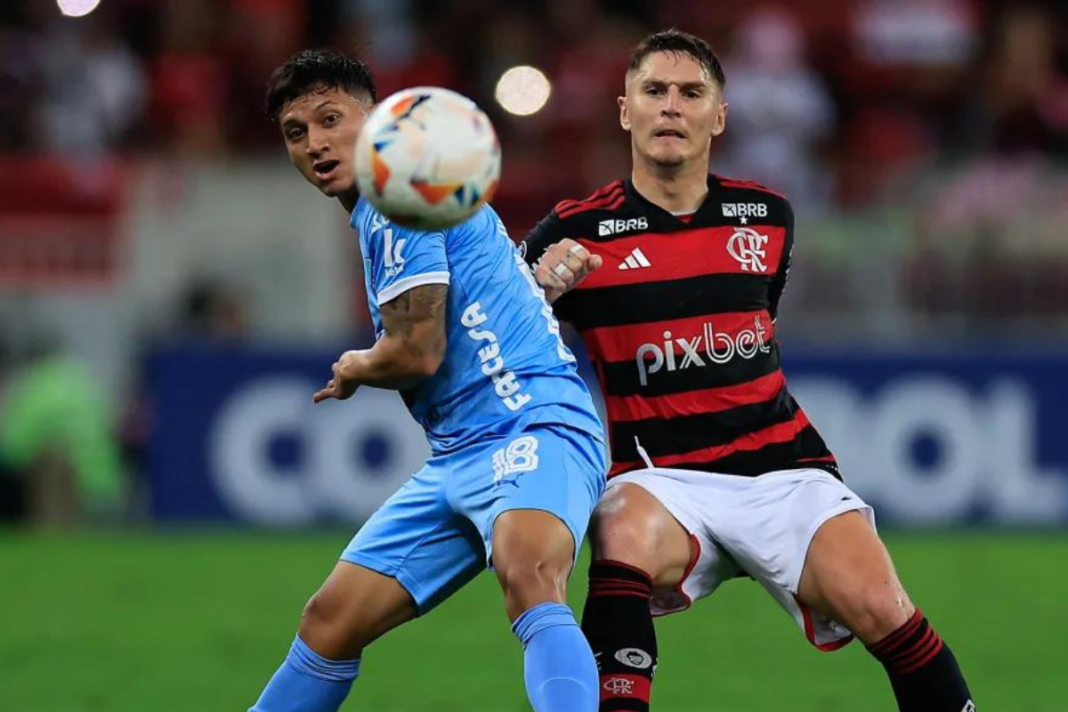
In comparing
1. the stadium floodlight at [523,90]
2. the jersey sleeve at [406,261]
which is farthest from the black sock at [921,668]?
the stadium floodlight at [523,90]

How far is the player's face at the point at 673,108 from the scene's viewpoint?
5.94m

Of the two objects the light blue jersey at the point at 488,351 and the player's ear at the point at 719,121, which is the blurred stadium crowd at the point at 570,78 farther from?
the light blue jersey at the point at 488,351

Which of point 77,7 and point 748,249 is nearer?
point 748,249

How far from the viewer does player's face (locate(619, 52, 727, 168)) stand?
5941mm

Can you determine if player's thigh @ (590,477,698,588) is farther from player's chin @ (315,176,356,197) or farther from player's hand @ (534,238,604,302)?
player's chin @ (315,176,356,197)

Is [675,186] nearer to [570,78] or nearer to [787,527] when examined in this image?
[787,527]

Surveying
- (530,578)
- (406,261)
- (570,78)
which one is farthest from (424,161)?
(570,78)

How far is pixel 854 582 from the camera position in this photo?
5609 mm

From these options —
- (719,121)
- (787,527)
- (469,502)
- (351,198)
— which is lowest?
(787,527)

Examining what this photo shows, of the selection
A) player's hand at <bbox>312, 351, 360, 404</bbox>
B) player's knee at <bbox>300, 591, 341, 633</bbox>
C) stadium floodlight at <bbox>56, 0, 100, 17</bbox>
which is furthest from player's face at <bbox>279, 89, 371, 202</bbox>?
stadium floodlight at <bbox>56, 0, 100, 17</bbox>

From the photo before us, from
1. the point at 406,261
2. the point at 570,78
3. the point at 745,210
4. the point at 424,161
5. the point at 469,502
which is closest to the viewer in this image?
the point at 424,161

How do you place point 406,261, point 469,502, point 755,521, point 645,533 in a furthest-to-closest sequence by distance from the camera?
point 755,521 → point 645,533 → point 469,502 → point 406,261

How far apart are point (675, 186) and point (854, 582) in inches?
52.4

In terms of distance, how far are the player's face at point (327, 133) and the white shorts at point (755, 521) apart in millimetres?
1259
